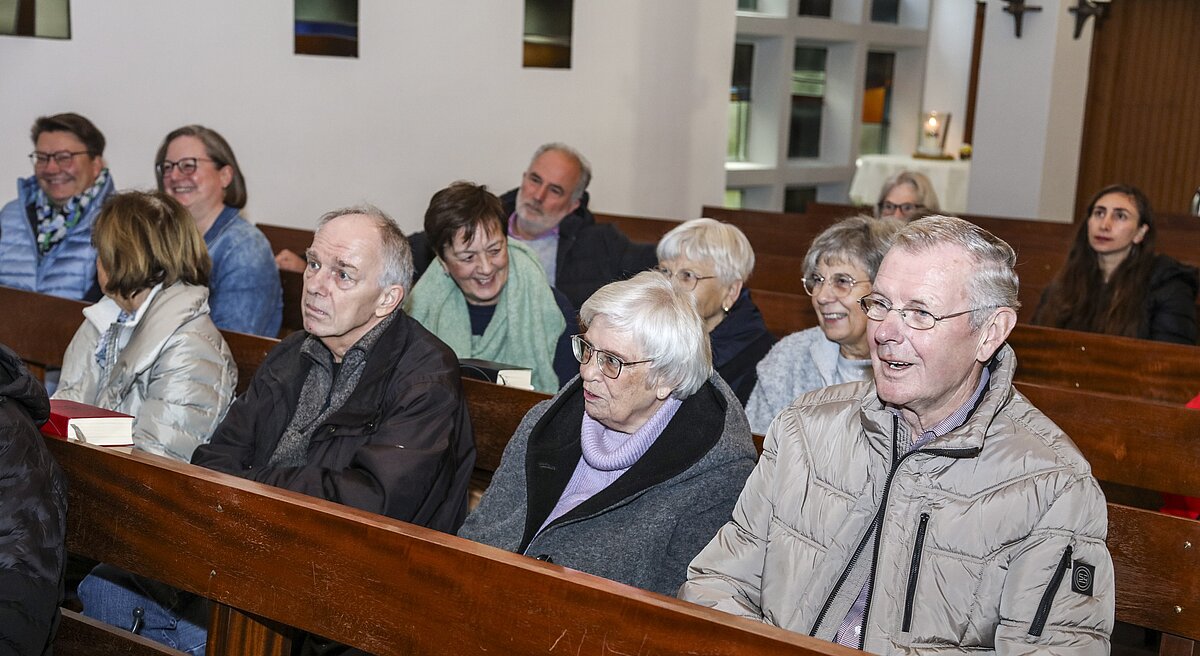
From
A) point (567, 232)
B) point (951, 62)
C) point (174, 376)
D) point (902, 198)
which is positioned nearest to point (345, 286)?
point (174, 376)

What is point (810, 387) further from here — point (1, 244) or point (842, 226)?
point (1, 244)

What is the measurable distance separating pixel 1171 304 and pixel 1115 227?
36 cm

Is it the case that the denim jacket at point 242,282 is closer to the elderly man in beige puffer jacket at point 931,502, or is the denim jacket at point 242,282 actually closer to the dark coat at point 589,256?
the dark coat at point 589,256

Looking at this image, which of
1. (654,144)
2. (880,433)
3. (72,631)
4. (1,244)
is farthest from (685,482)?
(654,144)

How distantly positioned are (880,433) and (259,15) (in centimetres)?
450

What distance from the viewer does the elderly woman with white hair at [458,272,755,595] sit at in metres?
2.19

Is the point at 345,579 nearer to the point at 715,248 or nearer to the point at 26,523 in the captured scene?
the point at 26,523

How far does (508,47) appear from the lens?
6801mm

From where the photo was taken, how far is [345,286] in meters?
2.55

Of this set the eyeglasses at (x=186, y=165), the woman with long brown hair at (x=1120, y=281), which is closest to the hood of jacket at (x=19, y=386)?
the eyeglasses at (x=186, y=165)

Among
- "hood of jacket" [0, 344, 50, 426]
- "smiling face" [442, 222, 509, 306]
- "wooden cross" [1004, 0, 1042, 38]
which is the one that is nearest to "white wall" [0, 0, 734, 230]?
"wooden cross" [1004, 0, 1042, 38]

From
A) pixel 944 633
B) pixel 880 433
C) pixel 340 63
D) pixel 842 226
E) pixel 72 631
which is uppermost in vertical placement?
pixel 340 63

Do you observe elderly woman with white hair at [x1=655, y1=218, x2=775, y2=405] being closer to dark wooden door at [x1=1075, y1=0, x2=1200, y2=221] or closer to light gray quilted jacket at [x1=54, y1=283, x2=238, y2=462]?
light gray quilted jacket at [x1=54, y1=283, x2=238, y2=462]

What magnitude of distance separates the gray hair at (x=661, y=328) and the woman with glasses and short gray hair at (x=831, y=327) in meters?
0.68
